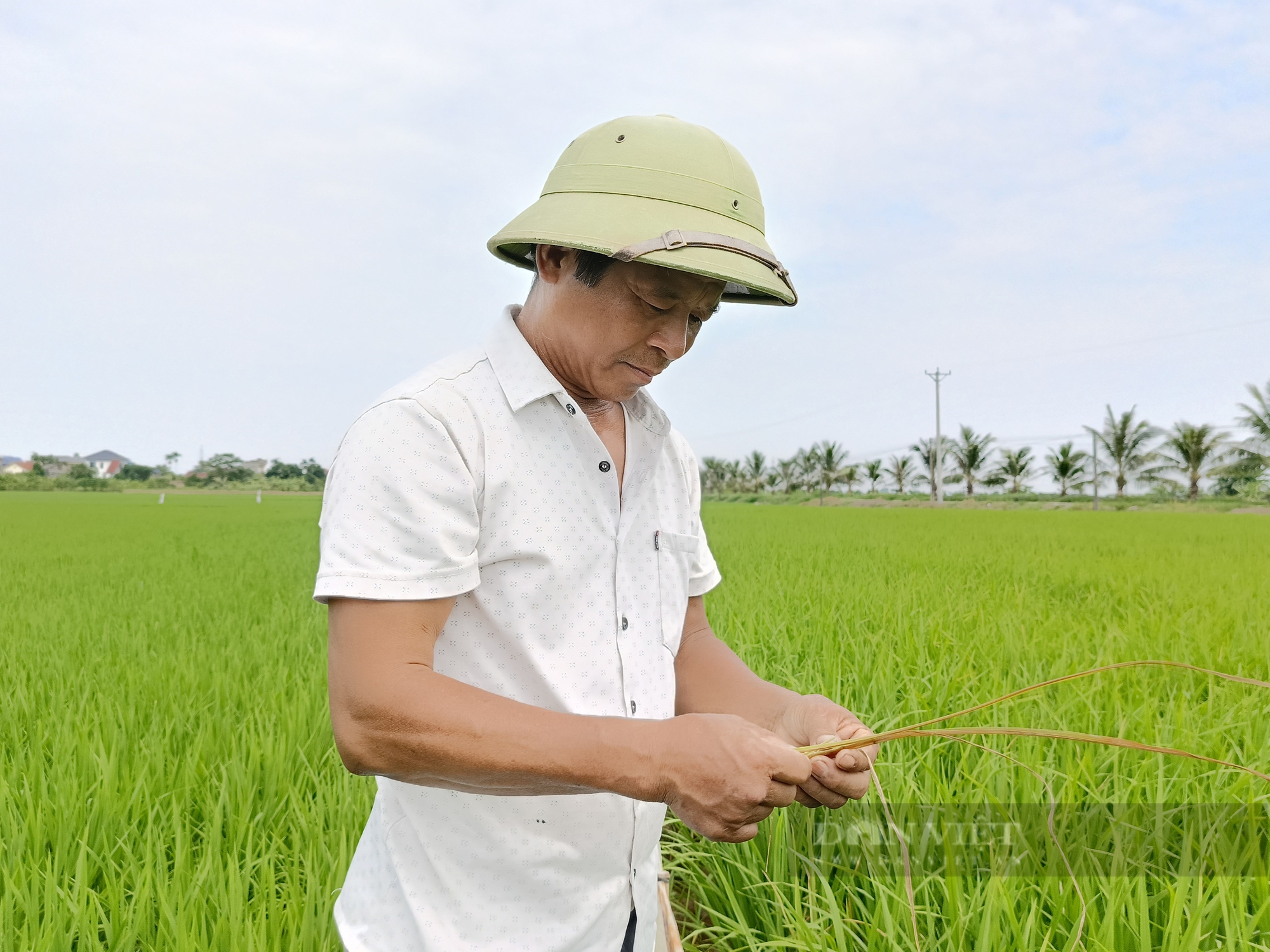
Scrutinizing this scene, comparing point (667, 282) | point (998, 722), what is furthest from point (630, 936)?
point (998, 722)

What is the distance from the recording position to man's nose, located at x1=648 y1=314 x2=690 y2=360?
97 cm

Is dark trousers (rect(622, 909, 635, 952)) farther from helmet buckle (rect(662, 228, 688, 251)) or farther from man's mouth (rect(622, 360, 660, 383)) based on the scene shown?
helmet buckle (rect(662, 228, 688, 251))

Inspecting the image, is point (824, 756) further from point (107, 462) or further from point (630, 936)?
point (107, 462)

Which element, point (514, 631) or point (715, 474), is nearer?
point (514, 631)

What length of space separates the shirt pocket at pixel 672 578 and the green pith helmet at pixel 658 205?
351mm

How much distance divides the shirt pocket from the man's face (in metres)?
0.22

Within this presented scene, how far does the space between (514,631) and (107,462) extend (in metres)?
93.1

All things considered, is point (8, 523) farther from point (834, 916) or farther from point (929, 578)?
point (834, 916)

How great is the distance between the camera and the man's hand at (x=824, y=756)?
102 cm

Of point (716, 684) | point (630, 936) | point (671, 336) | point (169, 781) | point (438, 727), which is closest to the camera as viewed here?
point (438, 727)

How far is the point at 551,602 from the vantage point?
3.11 feet

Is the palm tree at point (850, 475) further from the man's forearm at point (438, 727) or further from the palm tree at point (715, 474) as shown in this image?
the man's forearm at point (438, 727)

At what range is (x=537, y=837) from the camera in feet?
3.21

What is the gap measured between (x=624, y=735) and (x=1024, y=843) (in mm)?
1330
